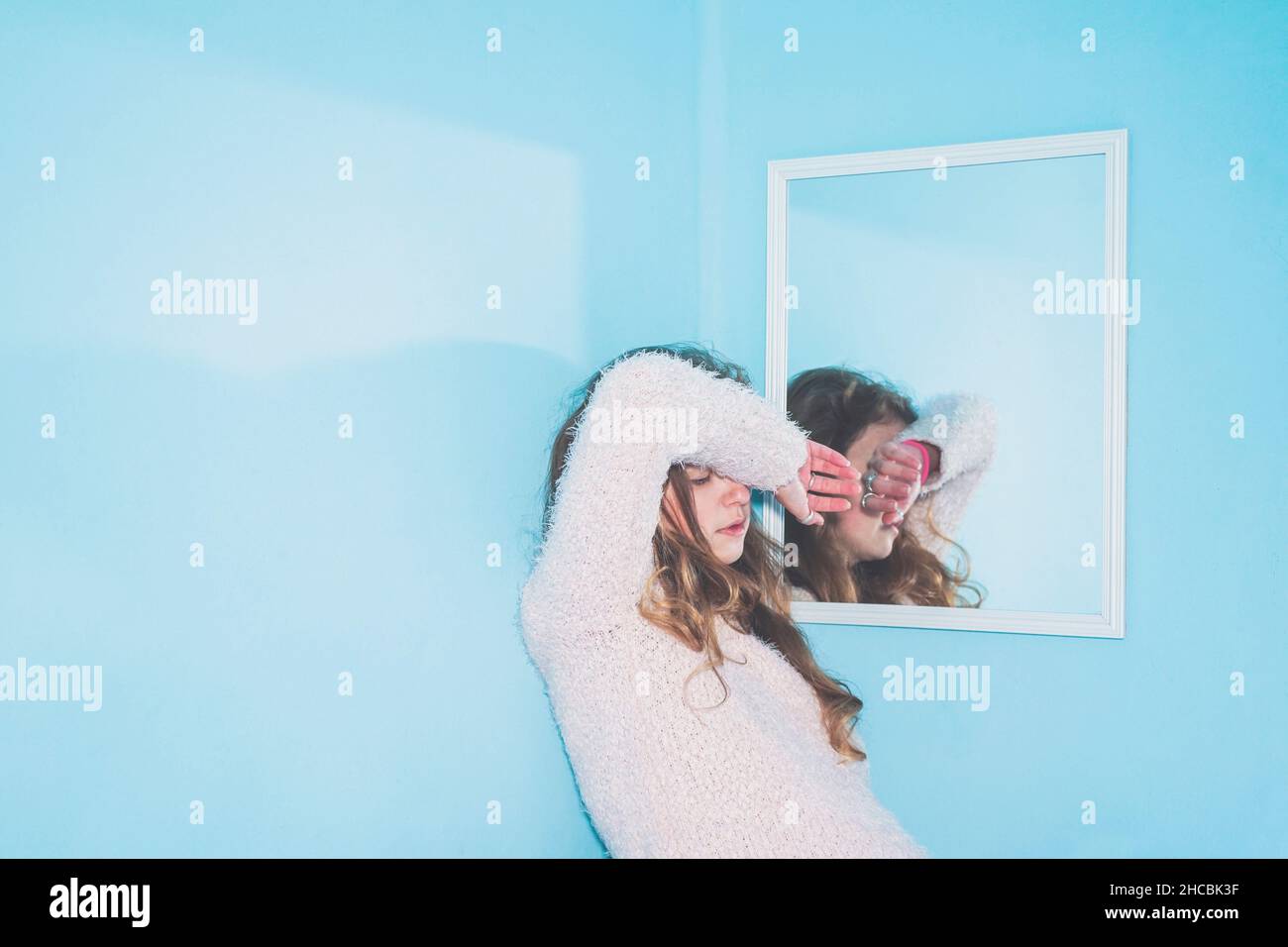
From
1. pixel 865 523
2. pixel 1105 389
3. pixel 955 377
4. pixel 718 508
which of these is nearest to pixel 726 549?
pixel 718 508

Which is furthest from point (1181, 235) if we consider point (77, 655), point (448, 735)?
point (77, 655)

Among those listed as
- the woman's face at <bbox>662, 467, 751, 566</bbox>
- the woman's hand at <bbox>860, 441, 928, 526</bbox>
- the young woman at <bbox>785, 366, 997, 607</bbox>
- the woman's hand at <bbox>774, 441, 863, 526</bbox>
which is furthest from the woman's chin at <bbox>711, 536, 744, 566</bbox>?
the woman's hand at <bbox>860, 441, 928, 526</bbox>

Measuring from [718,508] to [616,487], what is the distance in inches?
11.9

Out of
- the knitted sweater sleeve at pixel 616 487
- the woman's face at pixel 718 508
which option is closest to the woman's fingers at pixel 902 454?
the woman's face at pixel 718 508

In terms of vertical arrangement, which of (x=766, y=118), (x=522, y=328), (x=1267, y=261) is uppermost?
(x=766, y=118)

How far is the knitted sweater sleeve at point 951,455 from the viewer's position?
1611 mm

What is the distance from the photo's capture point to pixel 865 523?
66.3 inches

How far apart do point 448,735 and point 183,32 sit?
0.77 meters

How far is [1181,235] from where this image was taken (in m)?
1.52

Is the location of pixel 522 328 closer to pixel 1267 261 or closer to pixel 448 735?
pixel 448 735

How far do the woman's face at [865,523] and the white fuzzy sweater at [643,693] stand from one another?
0.58m

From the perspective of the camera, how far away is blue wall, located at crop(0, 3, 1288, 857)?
77 cm

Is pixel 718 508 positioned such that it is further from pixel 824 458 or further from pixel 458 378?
pixel 458 378
